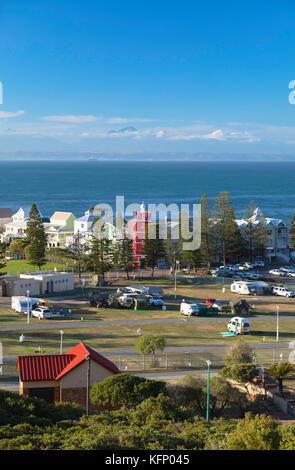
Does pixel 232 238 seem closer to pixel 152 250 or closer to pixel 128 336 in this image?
pixel 152 250

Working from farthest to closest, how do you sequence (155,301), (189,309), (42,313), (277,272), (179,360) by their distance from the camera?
(277,272), (155,301), (189,309), (42,313), (179,360)

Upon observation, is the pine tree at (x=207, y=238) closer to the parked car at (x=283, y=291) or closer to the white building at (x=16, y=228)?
the parked car at (x=283, y=291)

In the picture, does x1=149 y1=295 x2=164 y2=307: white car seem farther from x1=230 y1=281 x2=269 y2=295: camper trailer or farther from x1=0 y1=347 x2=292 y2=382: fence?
x1=0 y1=347 x2=292 y2=382: fence

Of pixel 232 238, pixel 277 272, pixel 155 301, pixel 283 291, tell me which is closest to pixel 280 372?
pixel 155 301

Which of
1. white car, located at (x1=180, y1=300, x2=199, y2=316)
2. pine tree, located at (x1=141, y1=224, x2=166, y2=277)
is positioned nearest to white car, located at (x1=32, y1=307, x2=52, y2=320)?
white car, located at (x1=180, y1=300, x2=199, y2=316)

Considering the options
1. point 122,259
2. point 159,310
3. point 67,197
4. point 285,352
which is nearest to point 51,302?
point 159,310
